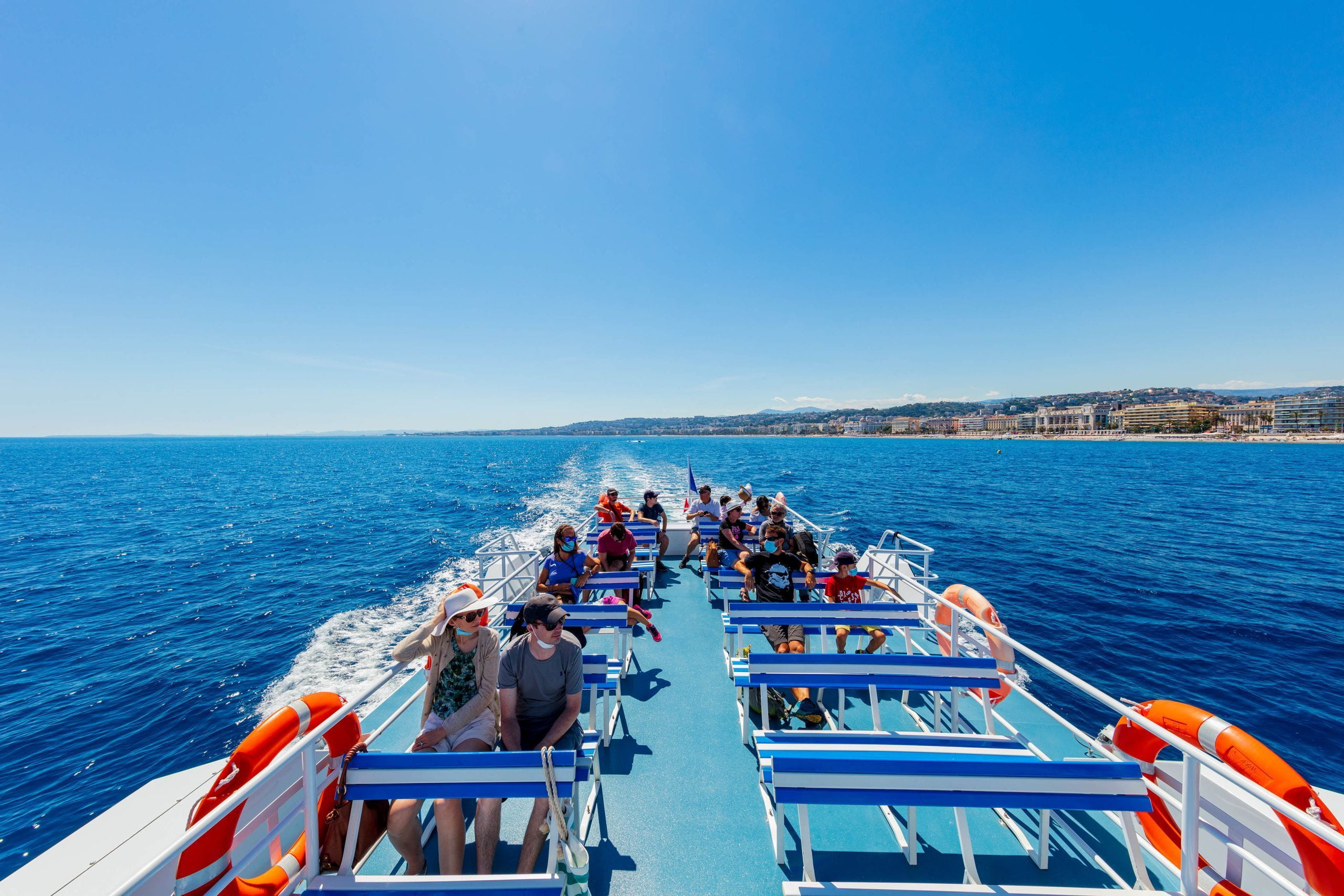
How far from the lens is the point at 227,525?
26.3 meters

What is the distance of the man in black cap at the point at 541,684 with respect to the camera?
3318mm

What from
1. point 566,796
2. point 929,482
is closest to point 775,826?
point 566,796

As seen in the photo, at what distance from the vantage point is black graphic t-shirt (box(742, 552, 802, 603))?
583cm

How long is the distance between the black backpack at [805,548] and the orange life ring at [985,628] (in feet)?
5.30

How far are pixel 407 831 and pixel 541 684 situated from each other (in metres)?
1.04

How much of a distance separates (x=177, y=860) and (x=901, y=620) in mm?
5389

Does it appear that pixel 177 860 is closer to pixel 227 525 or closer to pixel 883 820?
pixel 883 820

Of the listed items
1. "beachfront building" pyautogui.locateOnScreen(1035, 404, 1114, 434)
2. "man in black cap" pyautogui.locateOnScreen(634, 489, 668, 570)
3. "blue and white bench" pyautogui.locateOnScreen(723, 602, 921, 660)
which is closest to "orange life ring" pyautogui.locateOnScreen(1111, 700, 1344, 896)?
"blue and white bench" pyautogui.locateOnScreen(723, 602, 921, 660)

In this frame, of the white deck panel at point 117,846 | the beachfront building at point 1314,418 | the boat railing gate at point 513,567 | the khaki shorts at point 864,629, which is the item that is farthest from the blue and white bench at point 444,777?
the beachfront building at point 1314,418

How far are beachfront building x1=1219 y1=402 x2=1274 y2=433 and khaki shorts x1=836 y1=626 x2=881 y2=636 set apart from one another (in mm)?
186239

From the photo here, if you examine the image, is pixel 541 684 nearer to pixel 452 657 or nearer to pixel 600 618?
pixel 452 657

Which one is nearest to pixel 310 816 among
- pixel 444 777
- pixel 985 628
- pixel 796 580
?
pixel 444 777

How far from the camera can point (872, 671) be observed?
12.5 feet

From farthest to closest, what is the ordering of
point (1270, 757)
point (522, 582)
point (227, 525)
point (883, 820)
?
1. point (227, 525)
2. point (522, 582)
3. point (883, 820)
4. point (1270, 757)
